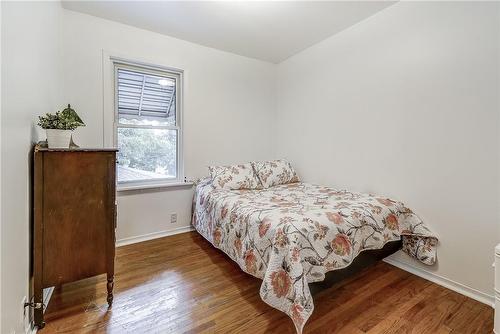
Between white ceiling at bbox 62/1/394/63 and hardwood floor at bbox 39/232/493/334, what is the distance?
242cm

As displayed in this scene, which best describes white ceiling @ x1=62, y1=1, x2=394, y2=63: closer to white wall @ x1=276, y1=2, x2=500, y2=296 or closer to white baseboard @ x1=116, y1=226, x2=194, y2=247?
white wall @ x1=276, y1=2, x2=500, y2=296

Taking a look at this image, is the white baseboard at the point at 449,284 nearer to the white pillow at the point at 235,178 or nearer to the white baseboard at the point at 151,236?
the white pillow at the point at 235,178

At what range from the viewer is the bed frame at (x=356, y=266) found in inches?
61.2

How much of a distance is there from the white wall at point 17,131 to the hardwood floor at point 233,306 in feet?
1.53

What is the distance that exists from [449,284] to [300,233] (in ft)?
4.63

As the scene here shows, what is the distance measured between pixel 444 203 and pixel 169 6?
294 centimetres

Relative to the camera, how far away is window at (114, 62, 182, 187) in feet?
8.82

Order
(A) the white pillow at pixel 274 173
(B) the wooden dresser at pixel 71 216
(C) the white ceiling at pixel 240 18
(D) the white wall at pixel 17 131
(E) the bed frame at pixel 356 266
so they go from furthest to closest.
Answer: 1. (A) the white pillow at pixel 274 173
2. (C) the white ceiling at pixel 240 18
3. (E) the bed frame at pixel 356 266
4. (B) the wooden dresser at pixel 71 216
5. (D) the white wall at pixel 17 131

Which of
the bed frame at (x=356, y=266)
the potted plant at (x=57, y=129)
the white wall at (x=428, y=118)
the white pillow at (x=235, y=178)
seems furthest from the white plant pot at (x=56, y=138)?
the white wall at (x=428, y=118)

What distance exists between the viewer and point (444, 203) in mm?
1892

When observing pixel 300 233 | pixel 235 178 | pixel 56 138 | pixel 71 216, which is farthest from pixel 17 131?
pixel 235 178

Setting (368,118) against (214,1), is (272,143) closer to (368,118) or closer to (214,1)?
(368,118)

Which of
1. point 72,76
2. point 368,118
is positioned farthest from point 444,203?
point 72,76

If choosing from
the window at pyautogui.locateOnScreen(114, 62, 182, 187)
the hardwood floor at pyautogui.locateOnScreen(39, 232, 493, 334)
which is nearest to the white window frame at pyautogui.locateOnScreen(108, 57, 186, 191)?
the window at pyautogui.locateOnScreen(114, 62, 182, 187)
